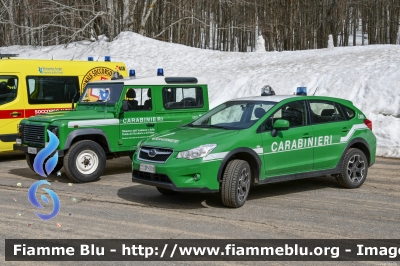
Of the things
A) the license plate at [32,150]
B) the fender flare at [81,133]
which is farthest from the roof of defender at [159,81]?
the license plate at [32,150]

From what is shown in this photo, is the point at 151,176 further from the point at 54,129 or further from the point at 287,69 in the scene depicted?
the point at 287,69

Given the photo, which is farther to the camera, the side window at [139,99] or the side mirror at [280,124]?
the side window at [139,99]

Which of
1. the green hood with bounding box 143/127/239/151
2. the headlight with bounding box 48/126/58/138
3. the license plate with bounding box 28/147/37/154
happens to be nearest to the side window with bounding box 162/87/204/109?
the headlight with bounding box 48/126/58/138

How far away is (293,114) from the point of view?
902 cm

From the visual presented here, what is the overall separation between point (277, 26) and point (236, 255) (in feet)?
97.7

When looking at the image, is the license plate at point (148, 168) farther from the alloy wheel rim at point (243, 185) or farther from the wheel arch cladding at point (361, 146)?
the wheel arch cladding at point (361, 146)

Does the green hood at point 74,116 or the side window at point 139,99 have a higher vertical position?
the side window at point 139,99

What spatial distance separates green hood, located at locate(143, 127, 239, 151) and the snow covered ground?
720cm

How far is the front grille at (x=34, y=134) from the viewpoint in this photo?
10.6 meters

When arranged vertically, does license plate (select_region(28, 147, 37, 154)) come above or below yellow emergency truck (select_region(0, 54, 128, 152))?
below

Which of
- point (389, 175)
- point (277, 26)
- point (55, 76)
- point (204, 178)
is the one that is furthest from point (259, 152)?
point (277, 26)

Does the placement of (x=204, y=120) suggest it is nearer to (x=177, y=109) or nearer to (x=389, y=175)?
(x=177, y=109)

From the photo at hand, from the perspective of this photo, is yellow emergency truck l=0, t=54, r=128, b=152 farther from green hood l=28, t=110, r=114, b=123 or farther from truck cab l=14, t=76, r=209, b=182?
green hood l=28, t=110, r=114, b=123

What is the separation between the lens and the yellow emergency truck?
13414 millimetres
